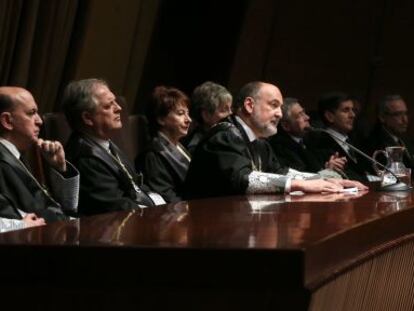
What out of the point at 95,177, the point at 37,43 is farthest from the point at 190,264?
the point at 37,43

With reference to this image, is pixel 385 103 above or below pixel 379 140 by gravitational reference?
above

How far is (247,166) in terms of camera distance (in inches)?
185

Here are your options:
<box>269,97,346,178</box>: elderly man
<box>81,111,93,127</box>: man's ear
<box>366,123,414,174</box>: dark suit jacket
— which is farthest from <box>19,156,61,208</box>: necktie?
<box>366,123,414,174</box>: dark suit jacket

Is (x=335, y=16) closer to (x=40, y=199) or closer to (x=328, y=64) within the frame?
(x=328, y=64)

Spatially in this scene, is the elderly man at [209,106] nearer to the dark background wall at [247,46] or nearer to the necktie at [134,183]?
the dark background wall at [247,46]

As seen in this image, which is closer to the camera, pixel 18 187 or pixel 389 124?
pixel 18 187

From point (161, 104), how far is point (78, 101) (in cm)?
80

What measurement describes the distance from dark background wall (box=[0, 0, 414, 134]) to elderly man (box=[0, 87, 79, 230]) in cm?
179

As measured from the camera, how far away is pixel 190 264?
2.31 metres

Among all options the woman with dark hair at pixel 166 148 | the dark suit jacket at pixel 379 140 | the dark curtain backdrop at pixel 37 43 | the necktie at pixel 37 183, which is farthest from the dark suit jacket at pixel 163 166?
the dark suit jacket at pixel 379 140

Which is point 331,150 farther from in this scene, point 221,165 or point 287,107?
point 221,165

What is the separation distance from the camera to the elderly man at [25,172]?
3975 millimetres

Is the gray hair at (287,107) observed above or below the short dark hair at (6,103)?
above

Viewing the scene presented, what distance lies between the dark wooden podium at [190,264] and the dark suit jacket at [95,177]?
163cm
